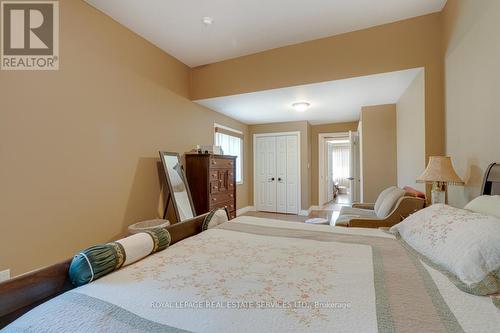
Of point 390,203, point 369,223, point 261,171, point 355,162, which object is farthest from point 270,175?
point 369,223

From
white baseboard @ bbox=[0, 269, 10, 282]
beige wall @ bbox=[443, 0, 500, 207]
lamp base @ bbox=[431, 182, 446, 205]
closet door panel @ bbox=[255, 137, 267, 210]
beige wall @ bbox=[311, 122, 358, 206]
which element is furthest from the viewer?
closet door panel @ bbox=[255, 137, 267, 210]

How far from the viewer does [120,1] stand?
7.48 feet

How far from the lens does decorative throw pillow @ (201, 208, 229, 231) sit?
1787mm

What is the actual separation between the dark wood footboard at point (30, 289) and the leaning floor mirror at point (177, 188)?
2.08m

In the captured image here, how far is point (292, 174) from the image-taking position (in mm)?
5652

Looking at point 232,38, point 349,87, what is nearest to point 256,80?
point 232,38

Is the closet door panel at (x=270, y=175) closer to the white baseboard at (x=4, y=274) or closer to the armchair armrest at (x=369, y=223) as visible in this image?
the armchair armrest at (x=369, y=223)

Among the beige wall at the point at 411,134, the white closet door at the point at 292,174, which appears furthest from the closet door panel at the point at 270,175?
the beige wall at the point at 411,134

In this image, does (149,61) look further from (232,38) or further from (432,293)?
(432,293)

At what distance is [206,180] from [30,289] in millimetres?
2654

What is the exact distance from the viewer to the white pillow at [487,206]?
46.7 inches

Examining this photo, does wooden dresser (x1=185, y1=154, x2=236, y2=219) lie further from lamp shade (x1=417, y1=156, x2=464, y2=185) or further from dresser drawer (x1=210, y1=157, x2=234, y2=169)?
lamp shade (x1=417, y1=156, x2=464, y2=185)

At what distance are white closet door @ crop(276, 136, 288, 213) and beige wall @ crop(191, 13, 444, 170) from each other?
100 inches

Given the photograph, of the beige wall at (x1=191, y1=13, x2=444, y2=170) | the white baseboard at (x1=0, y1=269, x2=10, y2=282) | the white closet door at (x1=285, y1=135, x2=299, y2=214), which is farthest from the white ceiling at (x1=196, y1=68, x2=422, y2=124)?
the white baseboard at (x1=0, y1=269, x2=10, y2=282)
